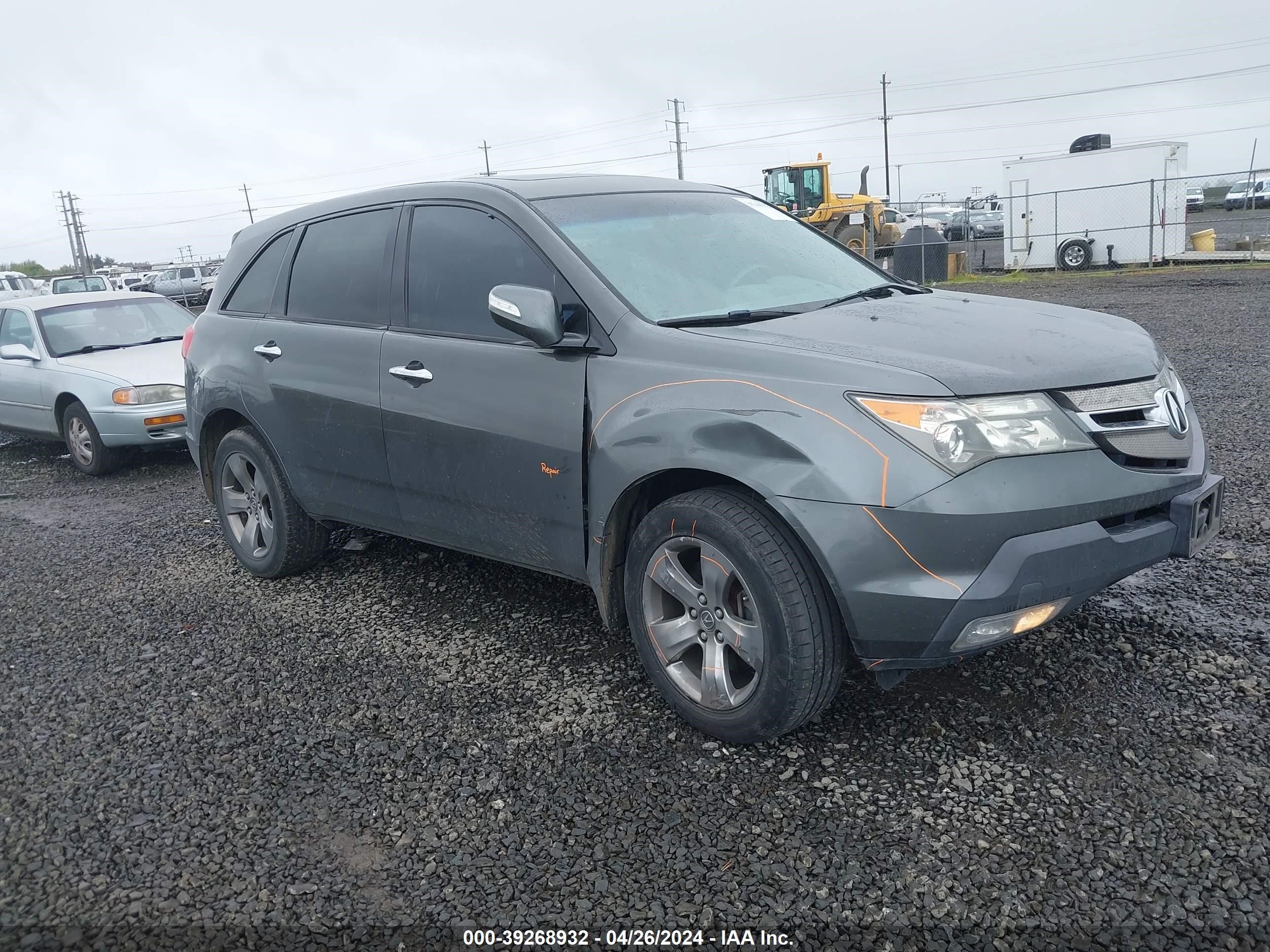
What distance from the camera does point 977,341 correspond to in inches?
123

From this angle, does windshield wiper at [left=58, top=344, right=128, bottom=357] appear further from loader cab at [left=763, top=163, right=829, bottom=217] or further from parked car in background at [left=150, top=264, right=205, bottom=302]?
parked car in background at [left=150, top=264, right=205, bottom=302]

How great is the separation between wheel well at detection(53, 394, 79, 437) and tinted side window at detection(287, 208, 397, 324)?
5.09 meters

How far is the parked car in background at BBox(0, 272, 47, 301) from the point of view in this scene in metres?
30.9

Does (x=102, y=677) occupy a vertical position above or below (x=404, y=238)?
below

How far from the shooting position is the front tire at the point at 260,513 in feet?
16.2

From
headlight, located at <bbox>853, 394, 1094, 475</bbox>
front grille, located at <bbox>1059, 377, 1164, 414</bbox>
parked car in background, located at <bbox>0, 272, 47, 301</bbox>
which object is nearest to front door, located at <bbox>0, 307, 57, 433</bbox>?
headlight, located at <bbox>853, 394, 1094, 475</bbox>

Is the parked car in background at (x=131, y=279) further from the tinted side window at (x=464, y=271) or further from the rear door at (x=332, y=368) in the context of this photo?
the tinted side window at (x=464, y=271)

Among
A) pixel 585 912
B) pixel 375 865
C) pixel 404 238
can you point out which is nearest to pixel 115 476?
pixel 404 238

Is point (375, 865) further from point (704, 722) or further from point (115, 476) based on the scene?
point (115, 476)

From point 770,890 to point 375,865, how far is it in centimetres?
106

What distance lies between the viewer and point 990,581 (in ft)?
8.96

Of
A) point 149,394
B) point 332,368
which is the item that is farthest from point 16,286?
point 332,368

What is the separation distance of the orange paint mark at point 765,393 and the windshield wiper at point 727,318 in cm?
28

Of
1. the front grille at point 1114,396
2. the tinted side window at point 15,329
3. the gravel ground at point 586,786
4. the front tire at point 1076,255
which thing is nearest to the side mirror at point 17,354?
the tinted side window at point 15,329
